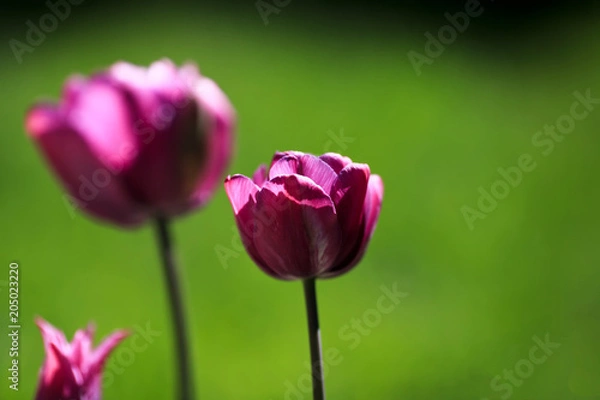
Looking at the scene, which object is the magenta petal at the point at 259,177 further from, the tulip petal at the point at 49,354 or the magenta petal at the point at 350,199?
the tulip petal at the point at 49,354

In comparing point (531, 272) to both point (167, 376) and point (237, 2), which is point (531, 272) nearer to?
point (167, 376)

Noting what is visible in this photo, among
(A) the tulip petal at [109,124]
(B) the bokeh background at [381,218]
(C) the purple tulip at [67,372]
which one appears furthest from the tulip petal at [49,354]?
(B) the bokeh background at [381,218]

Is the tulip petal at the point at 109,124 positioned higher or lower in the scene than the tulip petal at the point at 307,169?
higher

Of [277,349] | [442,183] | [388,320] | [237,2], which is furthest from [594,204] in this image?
[237,2]

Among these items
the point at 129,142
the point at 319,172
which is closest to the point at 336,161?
the point at 319,172

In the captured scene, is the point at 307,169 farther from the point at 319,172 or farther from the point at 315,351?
the point at 315,351
